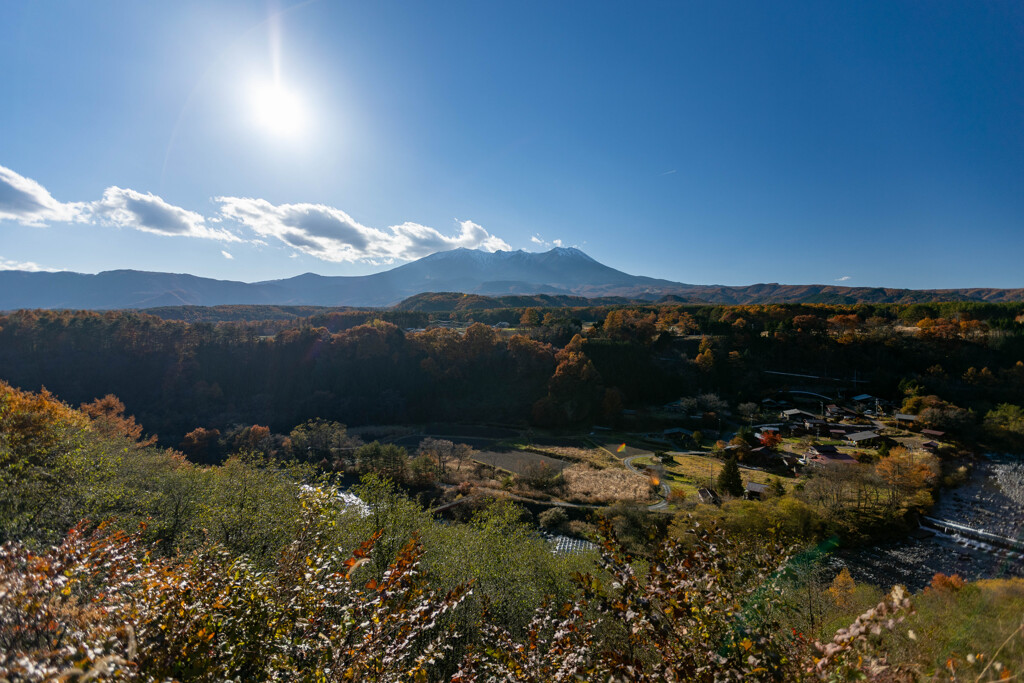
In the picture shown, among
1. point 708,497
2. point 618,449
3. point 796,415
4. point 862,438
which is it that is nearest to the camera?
point 708,497

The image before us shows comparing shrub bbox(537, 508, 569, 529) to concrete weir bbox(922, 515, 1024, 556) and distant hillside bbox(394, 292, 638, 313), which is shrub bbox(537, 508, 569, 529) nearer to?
concrete weir bbox(922, 515, 1024, 556)

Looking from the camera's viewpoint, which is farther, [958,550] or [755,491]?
[755,491]

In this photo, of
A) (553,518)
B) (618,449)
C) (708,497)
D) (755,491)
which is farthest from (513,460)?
(755,491)

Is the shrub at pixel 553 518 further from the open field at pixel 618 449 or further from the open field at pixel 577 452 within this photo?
the open field at pixel 618 449

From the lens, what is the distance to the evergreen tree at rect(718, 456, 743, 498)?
21156 mm

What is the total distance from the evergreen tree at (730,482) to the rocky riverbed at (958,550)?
535 cm

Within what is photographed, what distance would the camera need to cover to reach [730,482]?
21.4 m

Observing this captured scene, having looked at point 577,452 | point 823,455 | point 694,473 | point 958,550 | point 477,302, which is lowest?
point 577,452

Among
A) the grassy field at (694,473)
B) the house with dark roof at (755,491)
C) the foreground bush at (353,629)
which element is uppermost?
the foreground bush at (353,629)

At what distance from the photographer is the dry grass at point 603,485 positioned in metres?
22.2

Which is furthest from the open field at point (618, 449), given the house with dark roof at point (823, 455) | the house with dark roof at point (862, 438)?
the house with dark roof at point (862, 438)

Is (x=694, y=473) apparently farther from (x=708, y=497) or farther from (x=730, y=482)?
(x=708, y=497)

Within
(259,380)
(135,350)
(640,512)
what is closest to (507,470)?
(640,512)

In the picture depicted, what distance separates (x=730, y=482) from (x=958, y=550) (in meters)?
8.59
